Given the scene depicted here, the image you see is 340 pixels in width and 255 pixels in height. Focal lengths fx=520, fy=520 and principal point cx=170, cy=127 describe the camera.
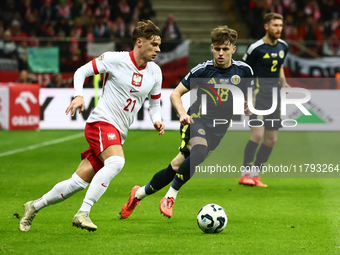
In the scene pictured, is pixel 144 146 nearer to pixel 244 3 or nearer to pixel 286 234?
pixel 286 234

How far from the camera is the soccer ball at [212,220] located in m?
4.75

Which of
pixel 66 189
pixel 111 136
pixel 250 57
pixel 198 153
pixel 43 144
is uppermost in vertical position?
pixel 250 57

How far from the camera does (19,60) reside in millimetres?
14578

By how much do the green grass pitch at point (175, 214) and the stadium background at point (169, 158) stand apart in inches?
0.5

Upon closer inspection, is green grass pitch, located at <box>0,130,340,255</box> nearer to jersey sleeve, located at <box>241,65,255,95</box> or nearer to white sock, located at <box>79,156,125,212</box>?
white sock, located at <box>79,156,125,212</box>

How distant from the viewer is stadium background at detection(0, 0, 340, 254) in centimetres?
455

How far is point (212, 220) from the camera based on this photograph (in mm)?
4742

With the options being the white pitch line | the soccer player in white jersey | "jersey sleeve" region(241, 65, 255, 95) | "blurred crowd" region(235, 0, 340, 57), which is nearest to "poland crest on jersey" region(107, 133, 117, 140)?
the soccer player in white jersey

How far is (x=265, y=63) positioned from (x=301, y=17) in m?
13.3

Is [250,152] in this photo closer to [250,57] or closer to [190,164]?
[250,57]

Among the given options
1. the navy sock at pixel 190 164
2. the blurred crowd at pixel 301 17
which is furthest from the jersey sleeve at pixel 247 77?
the blurred crowd at pixel 301 17

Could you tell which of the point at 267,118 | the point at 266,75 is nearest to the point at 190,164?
the point at 267,118

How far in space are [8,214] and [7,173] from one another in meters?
2.72

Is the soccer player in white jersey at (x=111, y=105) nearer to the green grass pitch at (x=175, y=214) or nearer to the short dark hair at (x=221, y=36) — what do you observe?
the green grass pitch at (x=175, y=214)
